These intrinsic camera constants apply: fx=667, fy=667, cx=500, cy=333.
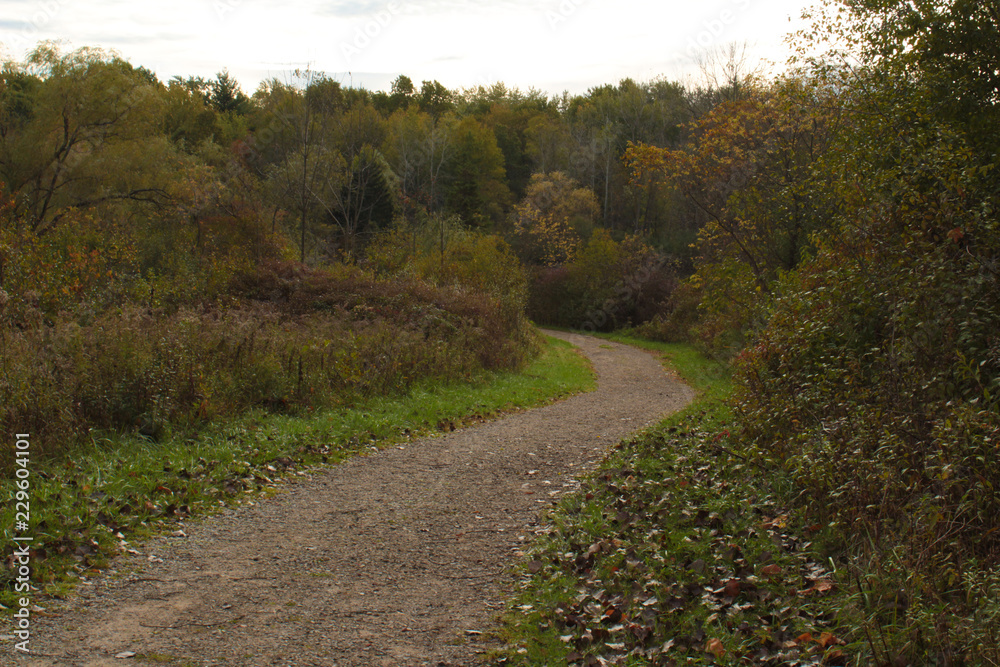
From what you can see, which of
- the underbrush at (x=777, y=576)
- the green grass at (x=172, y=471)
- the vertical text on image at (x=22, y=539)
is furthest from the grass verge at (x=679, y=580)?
the green grass at (x=172, y=471)

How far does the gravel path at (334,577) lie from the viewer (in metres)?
4.13

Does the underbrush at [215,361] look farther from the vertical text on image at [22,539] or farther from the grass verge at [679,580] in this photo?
the grass verge at [679,580]

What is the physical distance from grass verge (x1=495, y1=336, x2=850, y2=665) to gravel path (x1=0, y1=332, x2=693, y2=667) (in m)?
0.40

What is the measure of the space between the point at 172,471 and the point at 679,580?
540cm

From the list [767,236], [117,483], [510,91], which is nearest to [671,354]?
[767,236]

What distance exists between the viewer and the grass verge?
13.0 ft

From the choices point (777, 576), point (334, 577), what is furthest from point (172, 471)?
point (777, 576)

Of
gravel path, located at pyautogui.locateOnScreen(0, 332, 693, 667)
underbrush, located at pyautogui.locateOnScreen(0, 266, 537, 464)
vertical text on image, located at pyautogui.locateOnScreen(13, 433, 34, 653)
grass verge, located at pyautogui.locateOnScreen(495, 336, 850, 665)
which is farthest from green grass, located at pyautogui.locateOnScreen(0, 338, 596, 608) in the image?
grass verge, located at pyautogui.locateOnScreen(495, 336, 850, 665)

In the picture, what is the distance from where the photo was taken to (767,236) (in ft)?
59.3

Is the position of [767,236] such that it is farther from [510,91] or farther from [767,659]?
[510,91]

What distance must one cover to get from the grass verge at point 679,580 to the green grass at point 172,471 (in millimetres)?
3330

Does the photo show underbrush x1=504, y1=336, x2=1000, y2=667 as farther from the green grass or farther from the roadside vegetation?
the green grass

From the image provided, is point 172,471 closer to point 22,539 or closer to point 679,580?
point 22,539

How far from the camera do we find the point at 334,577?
524 centimetres
